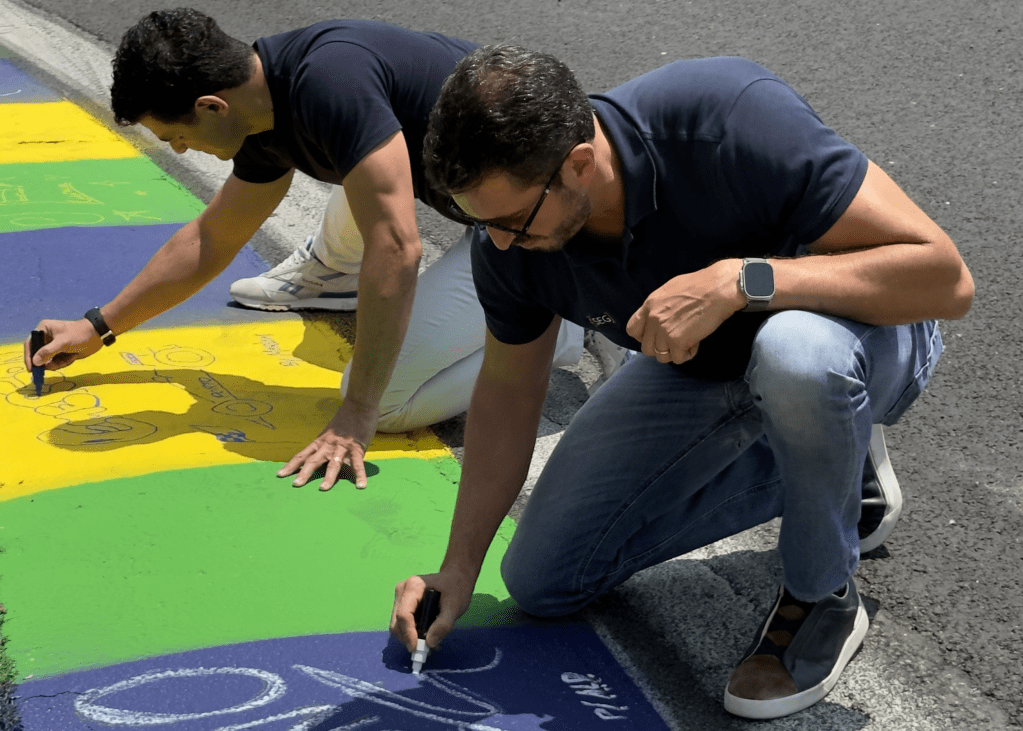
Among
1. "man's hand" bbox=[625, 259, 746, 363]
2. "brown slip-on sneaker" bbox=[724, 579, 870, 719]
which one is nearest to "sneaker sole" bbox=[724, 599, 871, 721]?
"brown slip-on sneaker" bbox=[724, 579, 870, 719]

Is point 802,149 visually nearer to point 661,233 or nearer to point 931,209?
point 661,233

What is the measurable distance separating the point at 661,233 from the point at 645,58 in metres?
4.06

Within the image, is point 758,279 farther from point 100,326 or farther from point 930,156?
point 930,156

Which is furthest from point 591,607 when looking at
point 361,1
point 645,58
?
point 361,1

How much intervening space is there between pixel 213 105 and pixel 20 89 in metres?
4.01

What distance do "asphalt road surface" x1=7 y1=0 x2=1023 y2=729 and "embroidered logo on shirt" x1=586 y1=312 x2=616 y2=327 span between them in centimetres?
69

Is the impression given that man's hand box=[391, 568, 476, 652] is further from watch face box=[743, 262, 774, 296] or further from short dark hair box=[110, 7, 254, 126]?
short dark hair box=[110, 7, 254, 126]

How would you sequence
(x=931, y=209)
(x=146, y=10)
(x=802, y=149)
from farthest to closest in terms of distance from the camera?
(x=146, y=10)
(x=931, y=209)
(x=802, y=149)

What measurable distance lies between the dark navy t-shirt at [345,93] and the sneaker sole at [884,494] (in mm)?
1425

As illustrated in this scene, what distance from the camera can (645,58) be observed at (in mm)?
5961

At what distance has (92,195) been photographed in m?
4.90

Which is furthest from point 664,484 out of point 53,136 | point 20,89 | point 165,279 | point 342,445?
point 20,89

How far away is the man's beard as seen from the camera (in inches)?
81.0

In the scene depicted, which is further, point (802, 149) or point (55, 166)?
point (55, 166)
